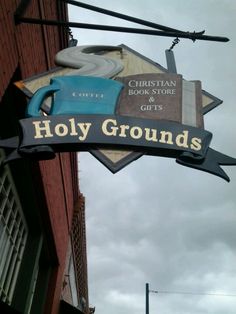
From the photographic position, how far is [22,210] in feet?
23.1

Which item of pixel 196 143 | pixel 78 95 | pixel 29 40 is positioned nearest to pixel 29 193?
pixel 29 40

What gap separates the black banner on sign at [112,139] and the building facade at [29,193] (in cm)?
100

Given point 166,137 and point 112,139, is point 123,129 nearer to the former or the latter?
point 112,139

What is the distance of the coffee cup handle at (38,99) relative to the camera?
369 centimetres

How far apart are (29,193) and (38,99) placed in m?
3.12

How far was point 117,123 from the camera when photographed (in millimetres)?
3604

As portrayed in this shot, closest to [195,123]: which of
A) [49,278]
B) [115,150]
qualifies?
[115,150]

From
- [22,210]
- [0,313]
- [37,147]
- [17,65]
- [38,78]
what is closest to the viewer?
[37,147]

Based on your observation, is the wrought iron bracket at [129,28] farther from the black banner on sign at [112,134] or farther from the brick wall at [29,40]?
the black banner on sign at [112,134]

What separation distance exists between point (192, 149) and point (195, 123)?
46 cm

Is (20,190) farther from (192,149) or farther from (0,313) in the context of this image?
(192,149)

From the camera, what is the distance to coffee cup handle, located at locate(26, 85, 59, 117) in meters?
3.69

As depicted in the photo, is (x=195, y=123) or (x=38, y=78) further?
(x=38, y=78)

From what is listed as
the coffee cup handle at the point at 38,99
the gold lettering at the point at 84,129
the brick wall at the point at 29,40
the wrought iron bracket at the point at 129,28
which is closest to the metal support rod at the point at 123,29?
the wrought iron bracket at the point at 129,28
